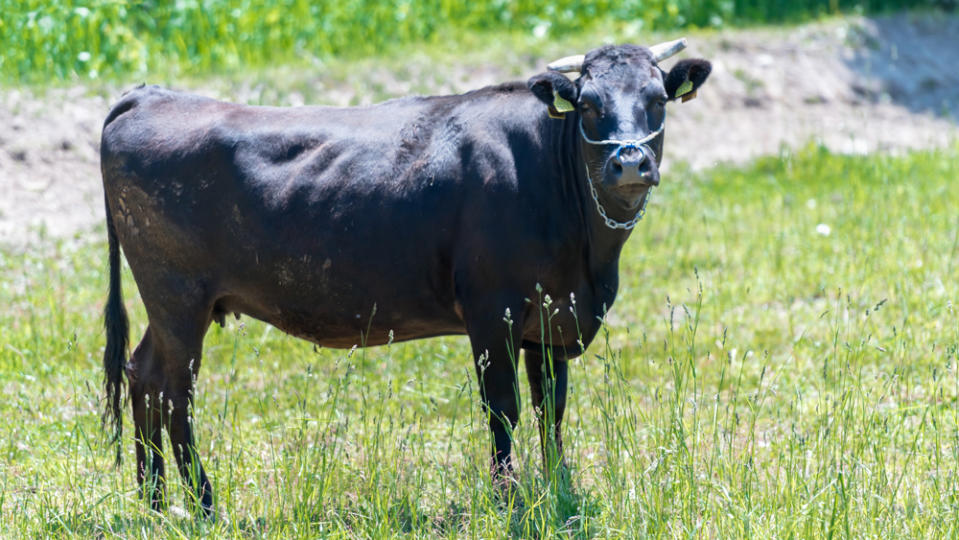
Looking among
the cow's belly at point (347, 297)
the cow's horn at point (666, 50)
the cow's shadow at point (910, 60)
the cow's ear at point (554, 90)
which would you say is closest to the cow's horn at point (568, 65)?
the cow's ear at point (554, 90)

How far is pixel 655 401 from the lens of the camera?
559 centimetres

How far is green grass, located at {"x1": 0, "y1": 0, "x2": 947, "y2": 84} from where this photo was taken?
12219mm

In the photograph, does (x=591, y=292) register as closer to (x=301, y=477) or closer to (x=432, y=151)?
(x=432, y=151)

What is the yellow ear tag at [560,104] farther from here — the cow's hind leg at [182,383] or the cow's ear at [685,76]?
the cow's hind leg at [182,383]

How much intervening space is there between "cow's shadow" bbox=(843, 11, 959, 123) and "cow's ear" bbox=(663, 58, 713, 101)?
8.93 metres

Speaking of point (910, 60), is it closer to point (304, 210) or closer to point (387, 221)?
point (387, 221)

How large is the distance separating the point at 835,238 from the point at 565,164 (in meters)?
4.81

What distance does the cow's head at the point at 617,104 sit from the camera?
5547 millimetres

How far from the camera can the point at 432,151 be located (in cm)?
616

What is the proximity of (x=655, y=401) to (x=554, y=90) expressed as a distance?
1.58 metres

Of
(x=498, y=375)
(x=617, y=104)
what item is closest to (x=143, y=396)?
(x=498, y=375)

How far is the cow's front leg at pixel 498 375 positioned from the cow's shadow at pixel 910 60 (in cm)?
→ 971

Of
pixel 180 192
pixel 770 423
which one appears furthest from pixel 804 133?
pixel 180 192

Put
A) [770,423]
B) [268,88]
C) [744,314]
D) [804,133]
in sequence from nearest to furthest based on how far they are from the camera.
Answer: [770,423], [744,314], [268,88], [804,133]
